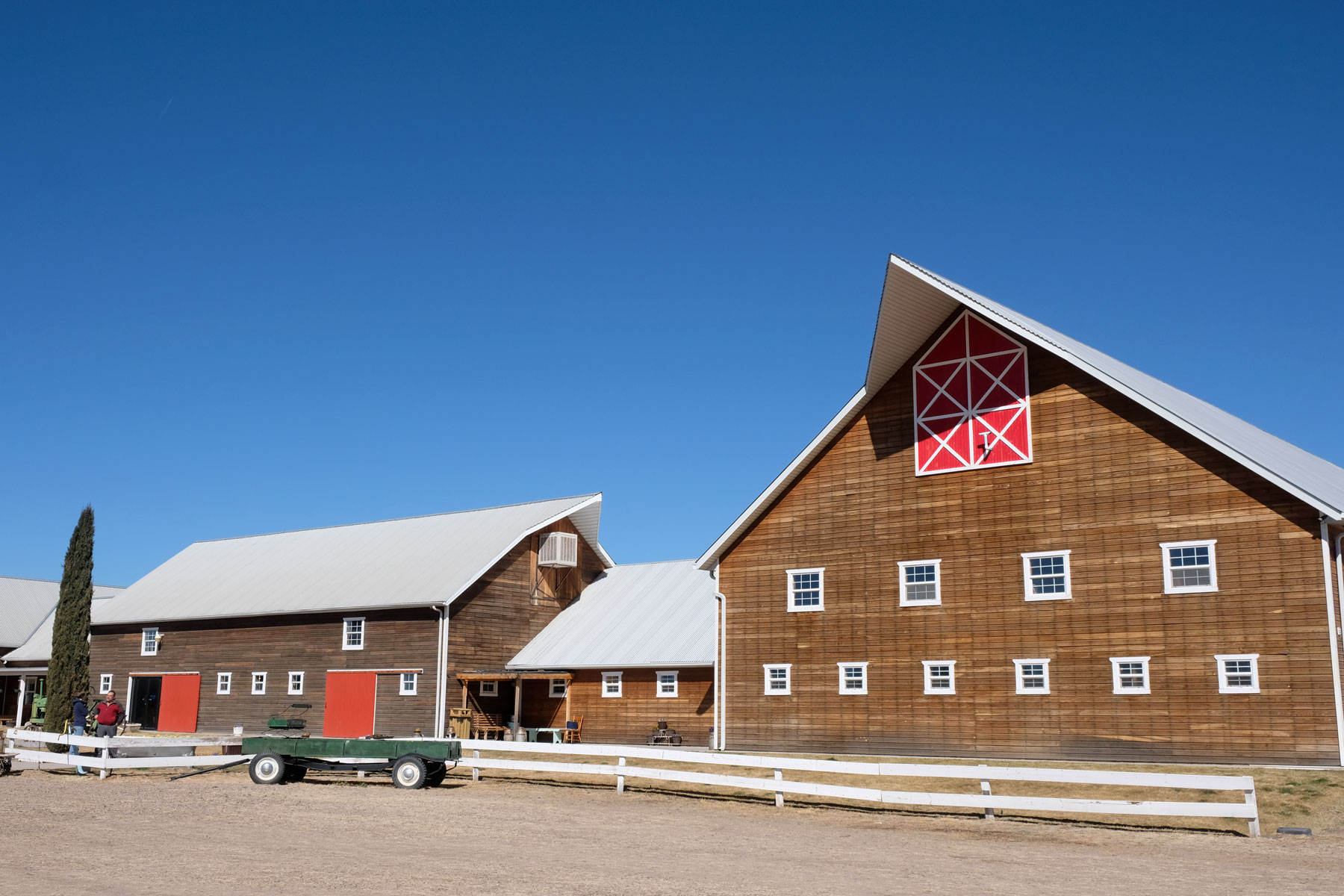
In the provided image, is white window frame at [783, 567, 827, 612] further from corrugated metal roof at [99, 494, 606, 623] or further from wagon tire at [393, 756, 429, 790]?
corrugated metal roof at [99, 494, 606, 623]

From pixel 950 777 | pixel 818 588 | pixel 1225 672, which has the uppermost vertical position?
pixel 818 588

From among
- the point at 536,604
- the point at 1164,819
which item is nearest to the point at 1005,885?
the point at 1164,819

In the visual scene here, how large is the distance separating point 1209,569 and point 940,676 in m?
6.80

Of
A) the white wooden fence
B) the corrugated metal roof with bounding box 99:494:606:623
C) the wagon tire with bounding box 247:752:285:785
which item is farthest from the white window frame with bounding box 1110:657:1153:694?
the corrugated metal roof with bounding box 99:494:606:623

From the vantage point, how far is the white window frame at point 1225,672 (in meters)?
25.4

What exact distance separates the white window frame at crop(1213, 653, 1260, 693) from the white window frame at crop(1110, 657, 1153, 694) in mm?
1421

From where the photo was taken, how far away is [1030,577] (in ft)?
93.9

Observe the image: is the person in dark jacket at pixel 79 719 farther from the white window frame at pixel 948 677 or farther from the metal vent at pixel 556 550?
the white window frame at pixel 948 677

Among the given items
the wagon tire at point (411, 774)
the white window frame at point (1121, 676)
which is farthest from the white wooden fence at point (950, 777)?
the white window frame at point (1121, 676)

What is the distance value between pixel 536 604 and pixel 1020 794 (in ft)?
83.4

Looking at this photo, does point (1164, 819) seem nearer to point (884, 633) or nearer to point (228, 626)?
point (884, 633)

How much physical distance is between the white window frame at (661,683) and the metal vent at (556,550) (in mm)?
8352

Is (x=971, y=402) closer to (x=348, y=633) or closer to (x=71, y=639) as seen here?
(x=348, y=633)

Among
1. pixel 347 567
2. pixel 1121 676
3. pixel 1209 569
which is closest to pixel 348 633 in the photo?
pixel 347 567
